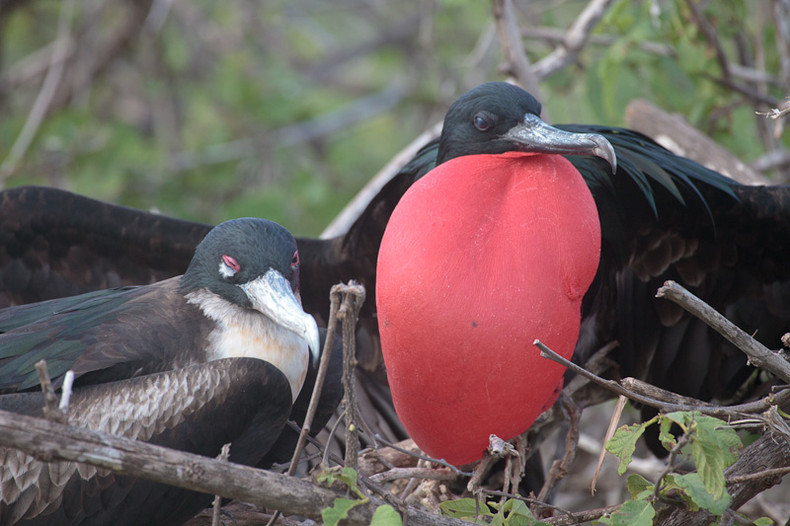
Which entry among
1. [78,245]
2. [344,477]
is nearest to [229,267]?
[344,477]

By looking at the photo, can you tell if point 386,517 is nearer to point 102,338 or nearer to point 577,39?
point 102,338

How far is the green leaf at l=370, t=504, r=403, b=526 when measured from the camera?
5.46 feet

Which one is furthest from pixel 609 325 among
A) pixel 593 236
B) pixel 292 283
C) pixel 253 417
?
pixel 253 417

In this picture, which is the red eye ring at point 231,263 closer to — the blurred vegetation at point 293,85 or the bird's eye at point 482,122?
the bird's eye at point 482,122

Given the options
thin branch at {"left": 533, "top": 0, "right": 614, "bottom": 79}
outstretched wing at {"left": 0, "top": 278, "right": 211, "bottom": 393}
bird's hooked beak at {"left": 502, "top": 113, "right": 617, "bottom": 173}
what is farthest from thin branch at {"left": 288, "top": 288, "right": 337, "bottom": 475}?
thin branch at {"left": 533, "top": 0, "right": 614, "bottom": 79}

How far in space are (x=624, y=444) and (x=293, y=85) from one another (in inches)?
151

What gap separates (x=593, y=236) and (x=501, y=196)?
0.24m

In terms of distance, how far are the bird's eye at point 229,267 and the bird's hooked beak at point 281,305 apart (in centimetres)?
5

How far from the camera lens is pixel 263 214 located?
425cm

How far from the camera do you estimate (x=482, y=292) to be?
6.88 ft

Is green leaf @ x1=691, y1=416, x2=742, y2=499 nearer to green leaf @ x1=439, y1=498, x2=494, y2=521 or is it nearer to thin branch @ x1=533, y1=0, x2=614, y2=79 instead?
green leaf @ x1=439, y1=498, x2=494, y2=521

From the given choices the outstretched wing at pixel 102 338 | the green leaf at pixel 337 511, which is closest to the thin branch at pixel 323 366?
the green leaf at pixel 337 511

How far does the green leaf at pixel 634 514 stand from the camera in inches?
73.5

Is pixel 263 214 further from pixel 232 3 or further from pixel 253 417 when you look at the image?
pixel 232 3
